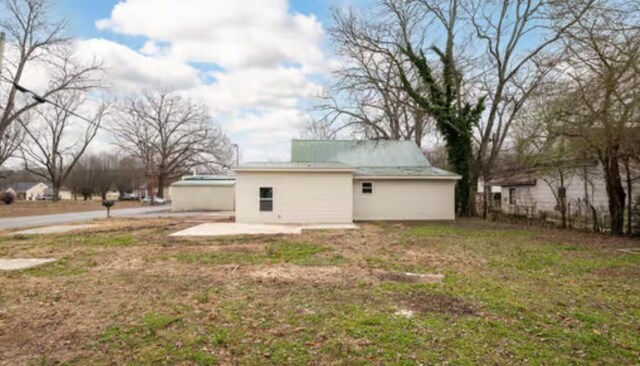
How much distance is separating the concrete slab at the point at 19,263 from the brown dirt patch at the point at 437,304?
7401mm

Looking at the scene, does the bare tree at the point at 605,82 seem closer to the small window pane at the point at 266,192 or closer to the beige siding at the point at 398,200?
the beige siding at the point at 398,200

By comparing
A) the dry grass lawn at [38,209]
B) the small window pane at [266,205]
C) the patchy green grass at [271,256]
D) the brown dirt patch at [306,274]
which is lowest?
the brown dirt patch at [306,274]

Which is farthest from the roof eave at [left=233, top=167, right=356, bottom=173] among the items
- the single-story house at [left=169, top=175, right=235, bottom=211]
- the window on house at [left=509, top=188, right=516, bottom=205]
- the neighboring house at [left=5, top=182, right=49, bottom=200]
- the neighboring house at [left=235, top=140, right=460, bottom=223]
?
the neighboring house at [left=5, top=182, right=49, bottom=200]

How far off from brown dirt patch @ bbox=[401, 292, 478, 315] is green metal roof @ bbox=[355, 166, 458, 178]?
12.2 meters

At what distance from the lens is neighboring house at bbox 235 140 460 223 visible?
16.3 meters

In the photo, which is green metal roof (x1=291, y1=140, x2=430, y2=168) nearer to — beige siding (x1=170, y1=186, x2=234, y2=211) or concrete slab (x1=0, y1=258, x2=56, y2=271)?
beige siding (x1=170, y1=186, x2=234, y2=211)

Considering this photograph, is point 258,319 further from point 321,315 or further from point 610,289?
point 610,289

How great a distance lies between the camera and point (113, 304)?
5.20 m

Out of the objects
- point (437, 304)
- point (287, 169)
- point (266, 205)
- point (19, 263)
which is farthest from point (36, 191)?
point (437, 304)

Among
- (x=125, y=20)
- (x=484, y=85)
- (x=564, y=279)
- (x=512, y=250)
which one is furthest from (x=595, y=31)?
(x=125, y=20)

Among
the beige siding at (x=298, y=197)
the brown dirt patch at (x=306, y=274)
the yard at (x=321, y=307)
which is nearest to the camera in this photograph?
the yard at (x=321, y=307)

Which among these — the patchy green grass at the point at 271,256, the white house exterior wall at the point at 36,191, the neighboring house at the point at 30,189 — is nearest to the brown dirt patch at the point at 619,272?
the patchy green grass at the point at 271,256

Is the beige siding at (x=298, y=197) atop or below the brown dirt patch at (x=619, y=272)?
atop

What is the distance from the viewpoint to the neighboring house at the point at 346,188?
16281mm
